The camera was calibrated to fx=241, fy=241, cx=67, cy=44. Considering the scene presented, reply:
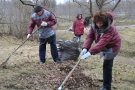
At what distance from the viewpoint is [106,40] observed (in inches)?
154

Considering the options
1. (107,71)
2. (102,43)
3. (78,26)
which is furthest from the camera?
(78,26)

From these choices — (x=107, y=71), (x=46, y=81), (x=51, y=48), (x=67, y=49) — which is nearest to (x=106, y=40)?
(x=107, y=71)

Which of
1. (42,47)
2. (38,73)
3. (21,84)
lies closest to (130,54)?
(42,47)

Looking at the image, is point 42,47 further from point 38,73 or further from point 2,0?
point 2,0

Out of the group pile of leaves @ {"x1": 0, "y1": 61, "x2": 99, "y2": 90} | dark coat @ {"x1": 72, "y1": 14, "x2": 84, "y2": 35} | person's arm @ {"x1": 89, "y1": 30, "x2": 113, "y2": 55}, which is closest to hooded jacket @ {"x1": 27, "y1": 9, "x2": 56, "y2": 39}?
pile of leaves @ {"x1": 0, "y1": 61, "x2": 99, "y2": 90}

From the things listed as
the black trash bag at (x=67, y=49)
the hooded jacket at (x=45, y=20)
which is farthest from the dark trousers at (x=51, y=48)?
the black trash bag at (x=67, y=49)

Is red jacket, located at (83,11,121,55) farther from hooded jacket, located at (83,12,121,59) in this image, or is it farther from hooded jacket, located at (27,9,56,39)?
hooded jacket, located at (27,9,56,39)

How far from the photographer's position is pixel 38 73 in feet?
18.0

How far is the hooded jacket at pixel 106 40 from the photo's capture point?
3910 millimetres

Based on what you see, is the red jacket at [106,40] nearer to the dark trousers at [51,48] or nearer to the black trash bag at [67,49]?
the dark trousers at [51,48]

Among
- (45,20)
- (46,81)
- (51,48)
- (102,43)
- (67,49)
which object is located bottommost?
(46,81)

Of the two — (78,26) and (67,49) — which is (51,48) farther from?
(78,26)

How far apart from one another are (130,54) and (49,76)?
725 cm

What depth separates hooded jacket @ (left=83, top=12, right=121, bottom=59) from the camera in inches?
154
